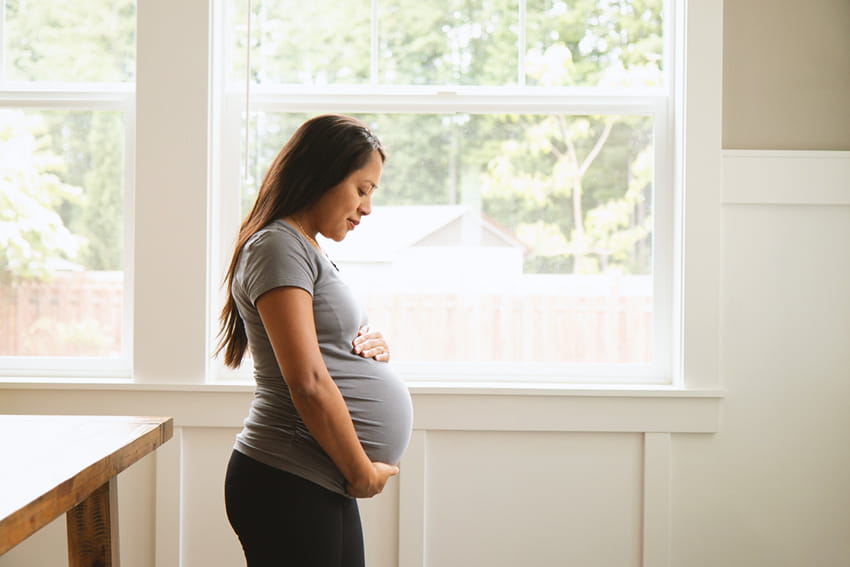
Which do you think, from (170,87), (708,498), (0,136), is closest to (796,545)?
(708,498)

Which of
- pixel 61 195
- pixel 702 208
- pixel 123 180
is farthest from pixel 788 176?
pixel 61 195

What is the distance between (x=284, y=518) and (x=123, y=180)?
5.15ft

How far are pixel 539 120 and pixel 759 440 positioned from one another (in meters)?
1.23

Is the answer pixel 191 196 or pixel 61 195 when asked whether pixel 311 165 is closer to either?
pixel 191 196

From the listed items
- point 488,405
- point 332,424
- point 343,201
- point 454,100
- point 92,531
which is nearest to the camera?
point 332,424

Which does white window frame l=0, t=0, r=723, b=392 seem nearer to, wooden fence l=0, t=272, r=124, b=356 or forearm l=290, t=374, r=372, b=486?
wooden fence l=0, t=272, r=124, b=356

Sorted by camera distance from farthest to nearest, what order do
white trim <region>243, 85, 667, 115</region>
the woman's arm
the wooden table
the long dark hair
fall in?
white trim <region>243, 85, 667, 115</region>, the long dark hair, the woman's arm, the wooden table

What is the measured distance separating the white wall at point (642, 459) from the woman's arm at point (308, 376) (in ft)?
3.40

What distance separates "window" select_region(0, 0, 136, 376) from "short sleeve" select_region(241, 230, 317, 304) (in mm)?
1347

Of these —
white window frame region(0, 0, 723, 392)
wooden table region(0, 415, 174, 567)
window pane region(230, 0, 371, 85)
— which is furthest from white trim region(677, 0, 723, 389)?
wooden table region(0, 415, 174, 567)

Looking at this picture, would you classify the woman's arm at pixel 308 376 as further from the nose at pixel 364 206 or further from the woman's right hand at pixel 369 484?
the nose at pixel 364 206

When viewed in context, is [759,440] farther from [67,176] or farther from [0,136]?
[0,136]

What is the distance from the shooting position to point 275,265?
1366 millimetres

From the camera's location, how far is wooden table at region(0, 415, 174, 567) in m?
1.12
